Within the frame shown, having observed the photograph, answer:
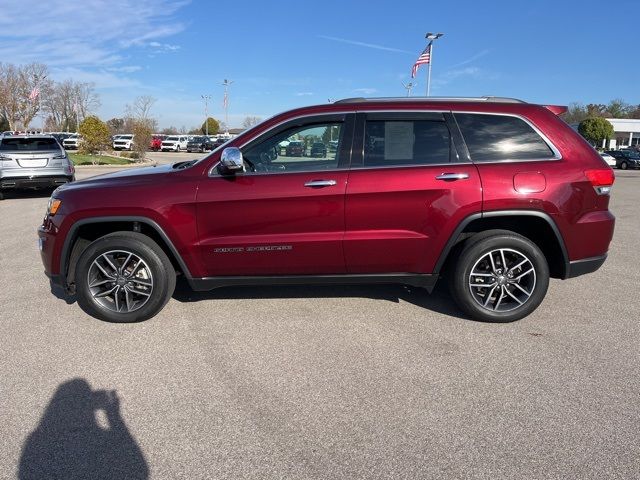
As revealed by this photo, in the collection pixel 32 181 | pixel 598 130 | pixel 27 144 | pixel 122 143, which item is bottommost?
pixel 32 181

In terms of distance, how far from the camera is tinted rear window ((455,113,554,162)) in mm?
4055

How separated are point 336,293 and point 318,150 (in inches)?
61.7

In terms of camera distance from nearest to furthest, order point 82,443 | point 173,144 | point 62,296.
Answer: point 82,443 < point 62,296 < point 173,144

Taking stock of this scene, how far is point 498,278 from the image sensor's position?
164 inches

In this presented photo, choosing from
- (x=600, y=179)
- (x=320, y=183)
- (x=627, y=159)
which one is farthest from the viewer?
(x=627, y=159)

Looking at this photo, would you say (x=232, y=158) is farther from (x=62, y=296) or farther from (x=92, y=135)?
(x=92, y=135)

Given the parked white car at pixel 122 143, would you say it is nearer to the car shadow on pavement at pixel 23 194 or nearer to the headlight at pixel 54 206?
the car shadow on pavement at pixel 23 194

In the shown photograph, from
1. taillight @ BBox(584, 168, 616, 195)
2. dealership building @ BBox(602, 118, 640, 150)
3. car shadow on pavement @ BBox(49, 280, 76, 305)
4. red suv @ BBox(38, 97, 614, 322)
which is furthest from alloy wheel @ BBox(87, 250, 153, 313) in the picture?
dealership building @ BBox(602, 118, 640, 150)

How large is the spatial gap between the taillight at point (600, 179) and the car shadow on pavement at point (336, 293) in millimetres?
1597

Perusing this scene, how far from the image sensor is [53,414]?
2.88m

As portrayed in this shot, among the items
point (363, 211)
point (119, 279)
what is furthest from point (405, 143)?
point (119, 279)

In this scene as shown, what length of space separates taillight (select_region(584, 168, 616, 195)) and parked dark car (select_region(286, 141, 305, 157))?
239 cm

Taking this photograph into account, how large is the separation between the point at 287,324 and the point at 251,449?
165 cm

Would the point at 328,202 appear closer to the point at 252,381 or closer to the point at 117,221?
the point at 252,381
